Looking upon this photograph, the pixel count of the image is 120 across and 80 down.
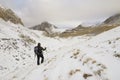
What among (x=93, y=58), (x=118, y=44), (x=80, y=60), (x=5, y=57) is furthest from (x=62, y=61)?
(x=5, y=57)

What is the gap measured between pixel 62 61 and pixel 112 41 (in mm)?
3630

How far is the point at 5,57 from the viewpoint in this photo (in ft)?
90.2

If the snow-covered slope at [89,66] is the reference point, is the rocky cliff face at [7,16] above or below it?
above

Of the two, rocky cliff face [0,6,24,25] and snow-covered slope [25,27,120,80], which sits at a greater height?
rocky cliff face [0,6,24,25]

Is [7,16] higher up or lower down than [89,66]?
higher up

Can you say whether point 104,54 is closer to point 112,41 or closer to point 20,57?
point 112,41

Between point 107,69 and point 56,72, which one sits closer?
point 107,69

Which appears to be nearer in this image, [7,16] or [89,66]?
[89,66]

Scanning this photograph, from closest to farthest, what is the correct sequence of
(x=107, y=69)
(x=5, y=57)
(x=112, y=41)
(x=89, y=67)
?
(x=107, y=69) < (x=89, y=67) < (x=112, y=41) < (x=5, y=57)

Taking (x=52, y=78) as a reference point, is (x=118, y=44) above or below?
above

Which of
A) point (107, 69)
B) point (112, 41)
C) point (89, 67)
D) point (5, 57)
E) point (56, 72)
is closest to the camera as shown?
point (107, 69)

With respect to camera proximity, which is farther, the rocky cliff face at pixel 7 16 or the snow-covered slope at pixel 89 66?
the rocky cliff face at pixel 7 16

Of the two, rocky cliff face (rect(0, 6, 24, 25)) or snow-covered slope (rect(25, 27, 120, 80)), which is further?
rocky cliff face (rect(0, 6, 24, 25))

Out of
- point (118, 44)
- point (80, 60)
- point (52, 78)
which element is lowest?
point (52, 78)
